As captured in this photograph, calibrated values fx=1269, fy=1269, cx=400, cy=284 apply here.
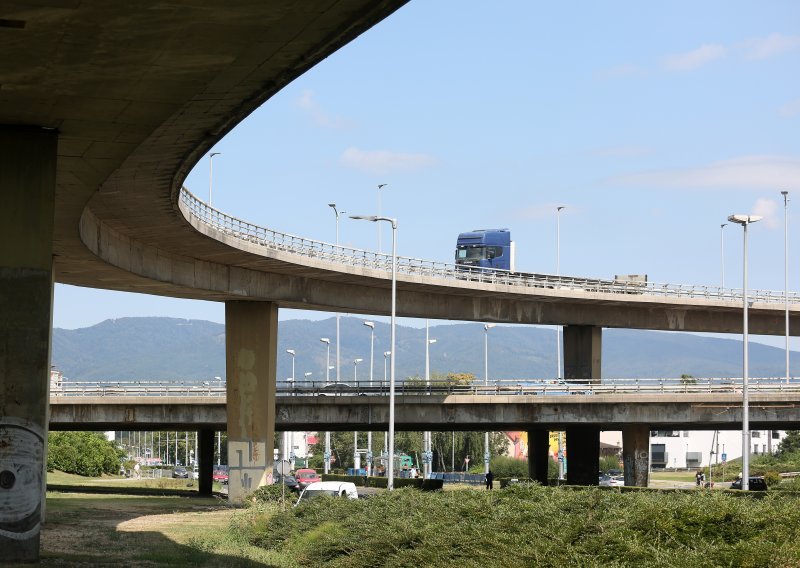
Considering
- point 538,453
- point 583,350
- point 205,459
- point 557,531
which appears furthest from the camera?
point 205,459

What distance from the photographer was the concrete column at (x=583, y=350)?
76.6 meters

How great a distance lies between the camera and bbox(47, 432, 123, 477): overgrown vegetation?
4852 inches

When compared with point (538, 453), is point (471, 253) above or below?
above

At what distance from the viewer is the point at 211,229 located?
49750mm

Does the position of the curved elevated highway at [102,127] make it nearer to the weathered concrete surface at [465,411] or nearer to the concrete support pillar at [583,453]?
the weathered concrete surface at [465,411]

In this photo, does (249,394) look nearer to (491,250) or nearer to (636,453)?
(636,453)

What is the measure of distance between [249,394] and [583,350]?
75.0 feet

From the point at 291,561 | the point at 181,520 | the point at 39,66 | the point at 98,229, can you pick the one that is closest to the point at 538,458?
the point at 181,520

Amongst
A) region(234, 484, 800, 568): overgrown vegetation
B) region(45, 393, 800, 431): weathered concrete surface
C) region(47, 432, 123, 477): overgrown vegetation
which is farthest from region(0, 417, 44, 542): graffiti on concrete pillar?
region(47, 432, 123, 477): overgrown vegetation

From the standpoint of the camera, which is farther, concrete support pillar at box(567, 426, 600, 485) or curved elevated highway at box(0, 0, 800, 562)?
concrete support pillar at box(567, 426, 600, 485)

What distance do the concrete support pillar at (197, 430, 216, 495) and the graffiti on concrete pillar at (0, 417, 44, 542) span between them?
5356 centimetres

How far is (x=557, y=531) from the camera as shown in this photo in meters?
23.9

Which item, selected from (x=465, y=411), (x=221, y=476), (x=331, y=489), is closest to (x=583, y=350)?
(x=465, y=411)

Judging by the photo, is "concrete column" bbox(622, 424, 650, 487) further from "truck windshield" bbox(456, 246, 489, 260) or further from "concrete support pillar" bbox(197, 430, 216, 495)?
"concrete support pillar" bbox(197, 430, 216, 495)
